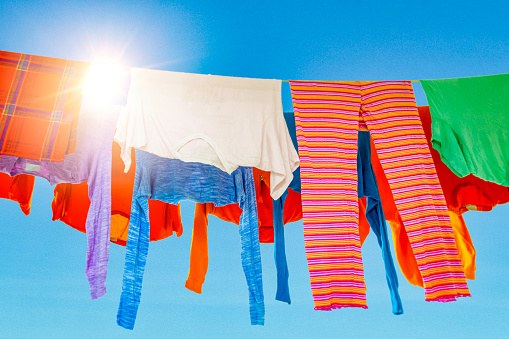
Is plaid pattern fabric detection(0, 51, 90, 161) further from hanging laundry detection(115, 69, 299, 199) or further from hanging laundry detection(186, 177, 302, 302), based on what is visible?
hanging laundry detection(186, 177, 302, 302)

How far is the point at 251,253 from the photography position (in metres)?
2.86

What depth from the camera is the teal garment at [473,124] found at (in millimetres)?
2682

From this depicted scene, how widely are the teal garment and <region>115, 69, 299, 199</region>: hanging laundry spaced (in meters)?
0.96

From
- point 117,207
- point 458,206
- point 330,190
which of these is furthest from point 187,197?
point 458,206

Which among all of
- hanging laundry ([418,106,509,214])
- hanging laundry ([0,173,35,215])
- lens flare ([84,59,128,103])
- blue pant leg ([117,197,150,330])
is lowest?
blue pant leg ([117,197,150,330])

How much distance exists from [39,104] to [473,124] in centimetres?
260

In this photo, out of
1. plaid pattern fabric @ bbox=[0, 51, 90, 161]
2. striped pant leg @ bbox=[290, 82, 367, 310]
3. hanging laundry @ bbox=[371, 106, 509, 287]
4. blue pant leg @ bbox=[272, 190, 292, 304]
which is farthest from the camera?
hanging laundry @ bbox=[371, 106, 509, 287]

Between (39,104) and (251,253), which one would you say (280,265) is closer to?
(251,253)

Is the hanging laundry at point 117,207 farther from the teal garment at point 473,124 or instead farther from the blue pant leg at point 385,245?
the teal garment at point 473,124

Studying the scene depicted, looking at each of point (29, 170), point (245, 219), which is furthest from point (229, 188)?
point (29, 170)

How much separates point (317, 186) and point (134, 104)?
3.96 ft

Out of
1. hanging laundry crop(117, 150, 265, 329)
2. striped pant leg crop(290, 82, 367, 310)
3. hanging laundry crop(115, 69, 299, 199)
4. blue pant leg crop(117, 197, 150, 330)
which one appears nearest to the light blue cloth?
striped pant leg crop(290, 82, 367, 310)

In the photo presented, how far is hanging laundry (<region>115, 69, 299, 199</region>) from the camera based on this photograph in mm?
2555

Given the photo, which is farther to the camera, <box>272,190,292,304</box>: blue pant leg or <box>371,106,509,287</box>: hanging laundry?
<box>371,106,509,287</box>: hanging laundry
